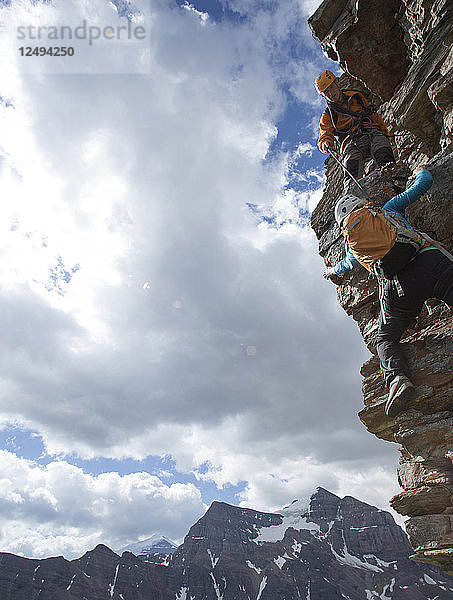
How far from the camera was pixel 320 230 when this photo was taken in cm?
1193

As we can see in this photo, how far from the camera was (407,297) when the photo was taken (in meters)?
7.46

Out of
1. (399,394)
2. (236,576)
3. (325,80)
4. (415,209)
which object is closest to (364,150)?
(325,80)

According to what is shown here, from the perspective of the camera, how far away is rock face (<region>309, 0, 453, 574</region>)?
23.5ft

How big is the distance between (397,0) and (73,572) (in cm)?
18258

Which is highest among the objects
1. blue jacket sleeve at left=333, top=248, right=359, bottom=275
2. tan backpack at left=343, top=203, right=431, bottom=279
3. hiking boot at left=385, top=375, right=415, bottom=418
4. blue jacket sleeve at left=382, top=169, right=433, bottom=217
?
blue jacket sleeve at left=382, top=169, right=433, bottom=217

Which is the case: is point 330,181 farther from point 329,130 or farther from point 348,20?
point 348,20

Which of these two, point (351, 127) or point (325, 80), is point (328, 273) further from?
point (325, 80)

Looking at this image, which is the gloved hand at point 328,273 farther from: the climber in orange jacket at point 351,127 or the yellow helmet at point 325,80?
the yellow helmet at point 325,80

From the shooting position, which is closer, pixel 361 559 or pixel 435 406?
pixel 435 406

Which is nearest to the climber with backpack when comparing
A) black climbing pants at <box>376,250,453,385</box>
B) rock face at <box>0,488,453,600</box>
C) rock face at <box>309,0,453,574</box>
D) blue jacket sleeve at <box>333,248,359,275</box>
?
black climbing pants at <box>376,250,453,385</box>

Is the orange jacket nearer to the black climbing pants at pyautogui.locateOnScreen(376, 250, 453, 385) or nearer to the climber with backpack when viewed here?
the climber with backpack

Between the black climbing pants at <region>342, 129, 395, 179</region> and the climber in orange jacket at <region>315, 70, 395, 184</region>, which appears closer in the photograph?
the black climbing pants at <region>342, 129, 395, 179</region>

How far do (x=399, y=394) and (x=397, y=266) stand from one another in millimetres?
2398

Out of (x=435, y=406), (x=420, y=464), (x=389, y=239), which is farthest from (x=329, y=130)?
(x=420, y=464)
